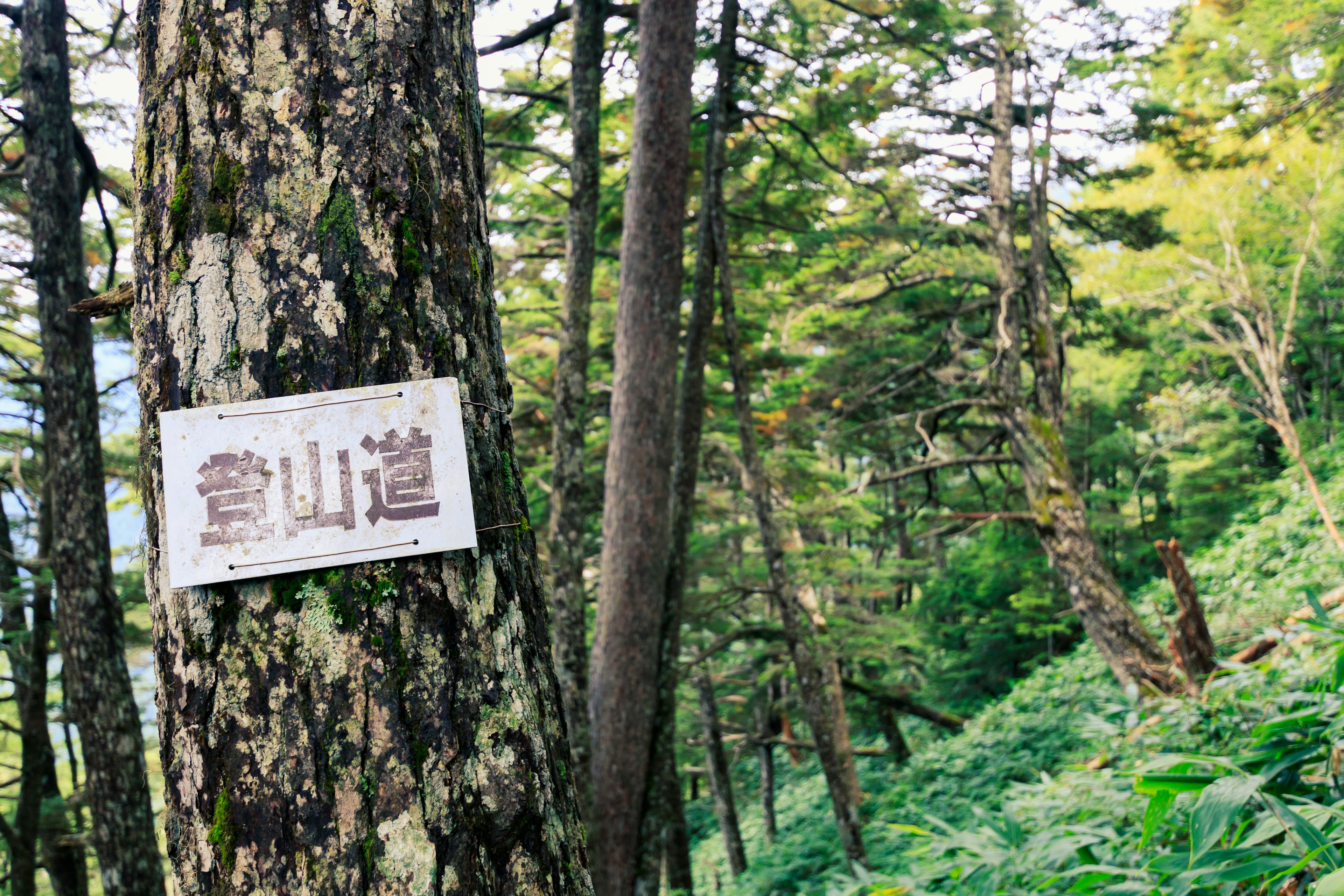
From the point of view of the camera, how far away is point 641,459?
16.2ft

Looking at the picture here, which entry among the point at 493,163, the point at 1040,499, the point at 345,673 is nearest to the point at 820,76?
the point at 493,163

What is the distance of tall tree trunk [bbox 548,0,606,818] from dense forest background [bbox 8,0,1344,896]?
0.04 m

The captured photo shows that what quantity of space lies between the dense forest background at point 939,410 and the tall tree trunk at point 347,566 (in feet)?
1.34

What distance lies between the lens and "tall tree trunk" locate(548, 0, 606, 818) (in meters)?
5.05

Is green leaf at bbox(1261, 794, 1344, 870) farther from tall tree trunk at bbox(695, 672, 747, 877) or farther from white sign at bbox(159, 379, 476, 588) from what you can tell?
tall tree trunk at bbox(695, 672, 747, 877)

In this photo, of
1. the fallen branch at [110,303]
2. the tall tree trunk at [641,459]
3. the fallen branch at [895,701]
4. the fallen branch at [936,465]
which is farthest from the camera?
the fallen branch at [895,701]

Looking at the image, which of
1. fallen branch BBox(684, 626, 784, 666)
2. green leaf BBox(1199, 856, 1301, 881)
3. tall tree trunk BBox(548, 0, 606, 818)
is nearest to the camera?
green leaf BBox(1199, 856, 1301, 881)

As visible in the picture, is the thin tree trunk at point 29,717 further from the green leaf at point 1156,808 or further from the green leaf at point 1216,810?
the green leaf at point 1216,810

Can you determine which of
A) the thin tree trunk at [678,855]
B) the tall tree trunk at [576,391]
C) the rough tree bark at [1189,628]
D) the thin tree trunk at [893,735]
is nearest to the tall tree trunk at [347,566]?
the tall tree trunk at [576,391]

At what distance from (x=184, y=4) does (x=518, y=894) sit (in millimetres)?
1333

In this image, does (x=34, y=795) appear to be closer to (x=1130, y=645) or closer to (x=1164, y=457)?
(x=1130, y=645)

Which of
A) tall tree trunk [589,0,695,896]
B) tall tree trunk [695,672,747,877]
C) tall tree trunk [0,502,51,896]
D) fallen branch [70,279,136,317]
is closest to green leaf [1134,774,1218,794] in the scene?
fallen branch [70,279,136,317]

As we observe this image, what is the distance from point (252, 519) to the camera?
104 centimetres

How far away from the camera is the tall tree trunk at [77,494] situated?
5332 millimetres
